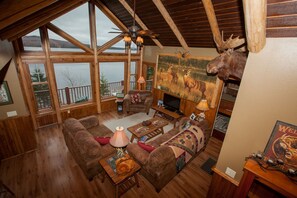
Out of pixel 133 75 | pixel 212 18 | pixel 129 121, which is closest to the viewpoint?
pixel 212 18

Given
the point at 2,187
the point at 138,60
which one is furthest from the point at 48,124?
the point at 138,60

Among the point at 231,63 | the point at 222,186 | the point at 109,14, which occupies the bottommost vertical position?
the point at 222,186

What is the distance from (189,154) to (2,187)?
3899 millimetres

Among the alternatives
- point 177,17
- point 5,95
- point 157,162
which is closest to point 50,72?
point 5,95

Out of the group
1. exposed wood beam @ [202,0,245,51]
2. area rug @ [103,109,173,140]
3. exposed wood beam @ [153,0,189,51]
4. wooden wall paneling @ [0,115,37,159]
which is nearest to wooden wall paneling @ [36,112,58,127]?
wooden wall paneling @ [0,115,37,159]

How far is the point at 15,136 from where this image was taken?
3732 mm

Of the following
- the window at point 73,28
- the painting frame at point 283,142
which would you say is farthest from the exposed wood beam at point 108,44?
the painting frame at point 283,142

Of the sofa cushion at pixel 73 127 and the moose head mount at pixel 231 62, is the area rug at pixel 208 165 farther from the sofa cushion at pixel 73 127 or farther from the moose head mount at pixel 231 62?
the sofa cushion at pixel 73 127

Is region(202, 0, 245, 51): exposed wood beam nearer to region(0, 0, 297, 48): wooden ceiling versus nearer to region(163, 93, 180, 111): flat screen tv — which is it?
region(0, 0, 297, 48): wooden ceiling

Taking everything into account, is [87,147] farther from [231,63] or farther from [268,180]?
[231,63]

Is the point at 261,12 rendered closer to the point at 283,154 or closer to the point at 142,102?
the point at 283,154

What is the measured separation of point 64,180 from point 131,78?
18.2 ft

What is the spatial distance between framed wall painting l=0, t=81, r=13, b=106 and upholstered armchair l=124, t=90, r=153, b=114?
3.66m

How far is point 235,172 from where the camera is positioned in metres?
2.28
